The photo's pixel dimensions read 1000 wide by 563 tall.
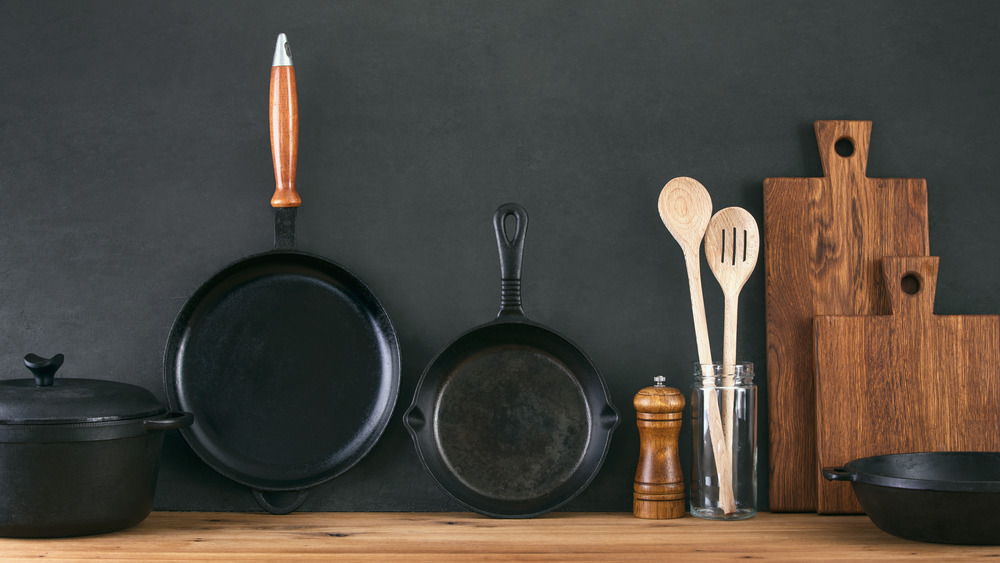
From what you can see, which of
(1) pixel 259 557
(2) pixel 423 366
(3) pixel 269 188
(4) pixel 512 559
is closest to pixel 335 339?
(2) pixel 423 366

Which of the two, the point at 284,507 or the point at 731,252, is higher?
the point at 731,252

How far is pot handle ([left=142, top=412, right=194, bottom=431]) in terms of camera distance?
3.65 ft

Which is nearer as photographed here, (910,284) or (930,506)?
(930,506)

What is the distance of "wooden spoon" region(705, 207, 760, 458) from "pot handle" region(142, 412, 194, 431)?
2.66 feet

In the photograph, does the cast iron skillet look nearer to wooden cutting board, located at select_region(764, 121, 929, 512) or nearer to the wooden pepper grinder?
the wooden pepper grinder

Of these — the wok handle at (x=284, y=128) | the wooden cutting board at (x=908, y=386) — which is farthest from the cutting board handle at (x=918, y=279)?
the wok handle at (x=284, y=128)

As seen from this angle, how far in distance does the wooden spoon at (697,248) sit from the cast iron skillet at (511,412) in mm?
158

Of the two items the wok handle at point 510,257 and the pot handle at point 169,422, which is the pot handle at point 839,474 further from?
the pot handle at point 169,422

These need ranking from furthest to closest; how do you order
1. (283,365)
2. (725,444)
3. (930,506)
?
(283,365) < (725,444) < (930,506)

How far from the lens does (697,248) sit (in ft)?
4.11

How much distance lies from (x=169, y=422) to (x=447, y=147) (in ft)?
2.04

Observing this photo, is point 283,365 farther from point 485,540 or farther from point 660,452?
point 660,452

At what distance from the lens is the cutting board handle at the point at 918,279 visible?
49.0 inches

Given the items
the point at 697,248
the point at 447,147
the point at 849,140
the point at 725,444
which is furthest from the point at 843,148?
the point at 447,147
